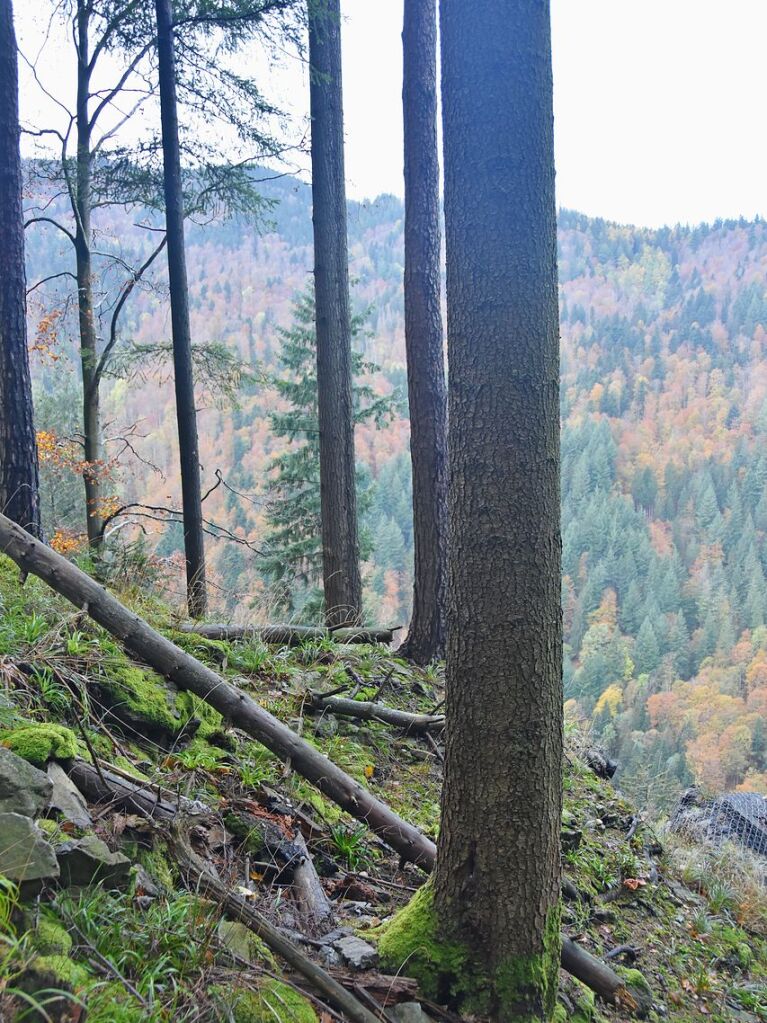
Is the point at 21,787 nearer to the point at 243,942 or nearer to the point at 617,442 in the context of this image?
the point at 243,942

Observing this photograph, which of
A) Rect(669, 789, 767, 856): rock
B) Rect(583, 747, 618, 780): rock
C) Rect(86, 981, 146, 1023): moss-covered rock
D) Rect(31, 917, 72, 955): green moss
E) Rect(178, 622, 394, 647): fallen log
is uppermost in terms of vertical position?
Rect(31, 917, 72, 955): green moss

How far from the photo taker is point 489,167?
253 centimetres

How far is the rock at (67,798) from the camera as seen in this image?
95.6 inches

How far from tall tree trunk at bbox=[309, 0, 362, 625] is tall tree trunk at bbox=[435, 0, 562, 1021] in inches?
207

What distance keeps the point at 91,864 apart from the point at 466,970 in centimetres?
141

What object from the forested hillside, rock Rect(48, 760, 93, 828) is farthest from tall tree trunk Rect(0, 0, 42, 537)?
rock Rect(48, 760, 93, 828)

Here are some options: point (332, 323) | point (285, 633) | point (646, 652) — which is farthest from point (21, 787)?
point (646, 652)

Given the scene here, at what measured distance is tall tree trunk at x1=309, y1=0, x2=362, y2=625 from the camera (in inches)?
311

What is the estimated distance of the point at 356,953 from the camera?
2.67m

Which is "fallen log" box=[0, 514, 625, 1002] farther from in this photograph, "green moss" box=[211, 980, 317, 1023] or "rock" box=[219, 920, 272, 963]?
"green moss" box=[211, 980, 317, 1023]

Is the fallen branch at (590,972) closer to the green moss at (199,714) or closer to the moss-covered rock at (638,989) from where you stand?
the moss-covered rock at (638,989)

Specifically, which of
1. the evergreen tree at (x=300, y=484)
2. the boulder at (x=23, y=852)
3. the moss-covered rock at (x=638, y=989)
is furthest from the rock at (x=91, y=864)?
the evergreen tree at (x=300, y=484)

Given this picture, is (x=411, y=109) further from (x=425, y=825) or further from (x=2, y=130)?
(x=425, y=825)

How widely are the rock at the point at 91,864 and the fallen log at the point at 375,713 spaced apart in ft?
8.83
